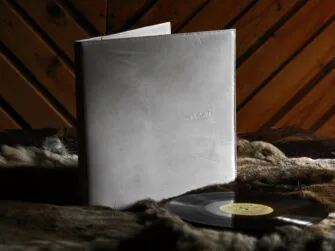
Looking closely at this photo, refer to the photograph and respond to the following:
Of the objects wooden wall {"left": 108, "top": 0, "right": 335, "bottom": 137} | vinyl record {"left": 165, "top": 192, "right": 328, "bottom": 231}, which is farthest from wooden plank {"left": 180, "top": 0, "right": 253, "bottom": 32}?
vinyl record {"left": 165, "top": 192, "right": 328, "bottom": 231}

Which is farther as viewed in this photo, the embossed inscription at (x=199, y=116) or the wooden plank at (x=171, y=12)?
the wooden plank at (x=171, y=12)

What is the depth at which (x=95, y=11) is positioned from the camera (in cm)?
145

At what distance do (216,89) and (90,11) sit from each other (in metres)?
0.56

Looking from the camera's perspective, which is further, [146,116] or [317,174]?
[317,174]

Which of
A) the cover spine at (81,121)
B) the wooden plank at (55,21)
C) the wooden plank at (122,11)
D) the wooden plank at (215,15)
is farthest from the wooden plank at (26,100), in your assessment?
the cover spine at (81,121)

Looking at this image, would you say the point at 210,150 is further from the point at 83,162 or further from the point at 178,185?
the point at 83,162

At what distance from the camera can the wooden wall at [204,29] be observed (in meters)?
1.45

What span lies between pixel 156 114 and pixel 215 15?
64 centimetres

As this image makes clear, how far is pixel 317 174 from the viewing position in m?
1.03

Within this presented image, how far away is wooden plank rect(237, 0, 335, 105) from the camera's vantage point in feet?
4.93

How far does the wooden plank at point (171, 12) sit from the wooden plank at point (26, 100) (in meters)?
0.26

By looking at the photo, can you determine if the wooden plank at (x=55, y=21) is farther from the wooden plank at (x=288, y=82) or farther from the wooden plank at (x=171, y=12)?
the wooden plank at (x=288, y=82)

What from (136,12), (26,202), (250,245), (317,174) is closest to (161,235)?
(250,245)

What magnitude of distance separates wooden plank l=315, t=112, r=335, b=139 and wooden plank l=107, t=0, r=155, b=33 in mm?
485
